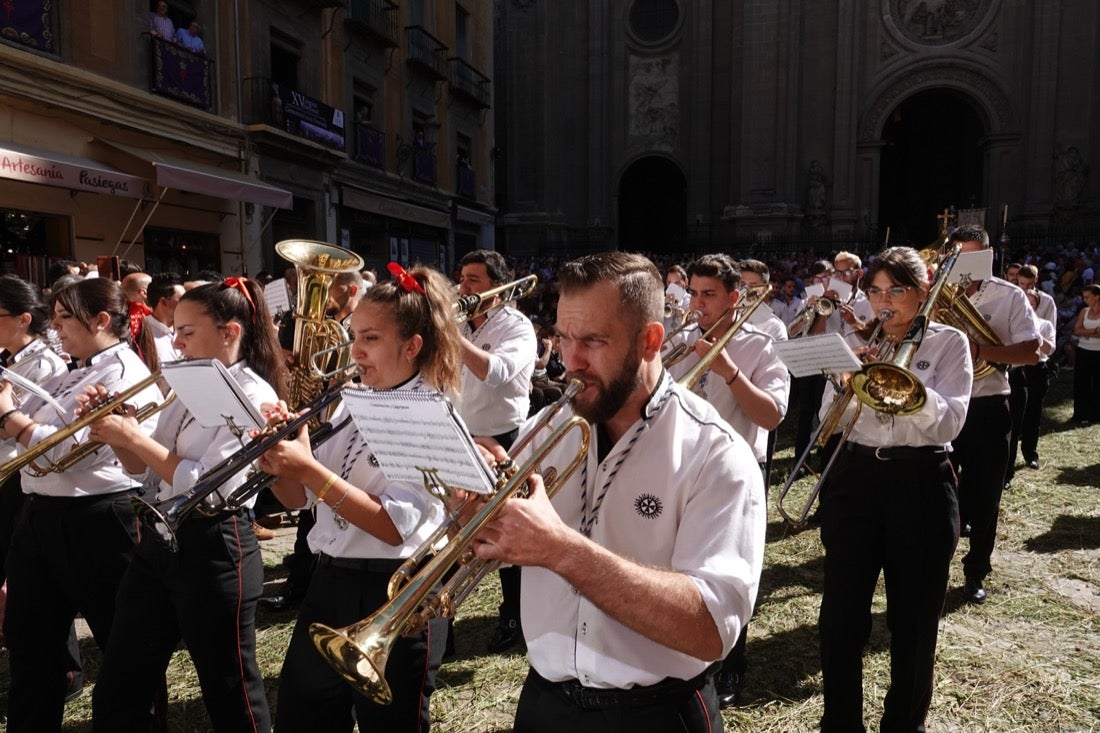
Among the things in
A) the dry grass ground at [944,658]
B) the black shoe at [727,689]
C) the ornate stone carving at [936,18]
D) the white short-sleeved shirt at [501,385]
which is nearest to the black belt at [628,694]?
the dry grass ground at [944,658]

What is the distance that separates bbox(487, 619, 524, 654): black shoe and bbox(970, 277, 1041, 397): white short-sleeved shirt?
350cm

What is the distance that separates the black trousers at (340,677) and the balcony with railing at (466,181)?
2299cm

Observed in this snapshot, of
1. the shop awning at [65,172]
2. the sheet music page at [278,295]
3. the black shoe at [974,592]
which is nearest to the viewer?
the black shoe at [974,592]

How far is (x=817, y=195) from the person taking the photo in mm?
25688

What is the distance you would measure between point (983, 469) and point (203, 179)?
12303 mm

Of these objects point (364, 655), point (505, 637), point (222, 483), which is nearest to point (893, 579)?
point (505, 637)

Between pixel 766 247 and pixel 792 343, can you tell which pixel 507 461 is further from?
pixel 766 247

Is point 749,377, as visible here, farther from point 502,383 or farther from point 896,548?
point 502,383

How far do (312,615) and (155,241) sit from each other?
13186 millimetres

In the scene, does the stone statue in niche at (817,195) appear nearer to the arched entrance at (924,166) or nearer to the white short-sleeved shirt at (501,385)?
the arched entrance at (924,166)

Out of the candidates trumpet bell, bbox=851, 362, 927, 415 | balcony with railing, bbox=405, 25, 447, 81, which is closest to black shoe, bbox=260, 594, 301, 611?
trumpet bell, bbox=851, 362, 927, 415

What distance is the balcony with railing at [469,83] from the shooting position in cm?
2372

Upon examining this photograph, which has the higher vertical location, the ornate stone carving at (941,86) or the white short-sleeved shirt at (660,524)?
the ornate stone carving at (941,86)

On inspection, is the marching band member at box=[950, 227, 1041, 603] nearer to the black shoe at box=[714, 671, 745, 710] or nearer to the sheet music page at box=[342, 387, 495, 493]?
the black shoe at box=[714, 671, 745, 710]
